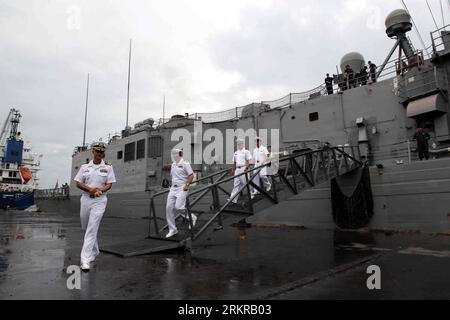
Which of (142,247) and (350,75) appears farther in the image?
(350,75)

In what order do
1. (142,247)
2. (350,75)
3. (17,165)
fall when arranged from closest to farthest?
(142,247), (350,75), (17,165)

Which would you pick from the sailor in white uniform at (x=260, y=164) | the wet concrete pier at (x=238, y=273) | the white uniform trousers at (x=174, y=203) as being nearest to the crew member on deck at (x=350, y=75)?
the sailor in white uniform at (x=260, y=164)

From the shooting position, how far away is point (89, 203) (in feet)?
15.1

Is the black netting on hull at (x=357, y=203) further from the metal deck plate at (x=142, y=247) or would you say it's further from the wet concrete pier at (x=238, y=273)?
the metal deck plate at (x=142, y=247)

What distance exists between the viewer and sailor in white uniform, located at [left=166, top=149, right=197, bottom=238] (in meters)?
6.55

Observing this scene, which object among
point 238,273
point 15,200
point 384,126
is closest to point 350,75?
point 384,126

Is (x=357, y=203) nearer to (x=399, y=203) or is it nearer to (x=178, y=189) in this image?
(x=399, y=203)

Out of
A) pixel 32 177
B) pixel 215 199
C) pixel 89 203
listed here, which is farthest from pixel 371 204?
pixel 32 177

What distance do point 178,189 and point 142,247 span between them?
1.31 metres

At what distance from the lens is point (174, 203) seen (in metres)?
6.67

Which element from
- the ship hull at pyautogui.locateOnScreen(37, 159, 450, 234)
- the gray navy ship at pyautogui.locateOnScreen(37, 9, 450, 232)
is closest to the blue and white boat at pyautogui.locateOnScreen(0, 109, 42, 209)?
the gray navy ship at pyautogui.locateOnScreen(37, 9, 450, 232)

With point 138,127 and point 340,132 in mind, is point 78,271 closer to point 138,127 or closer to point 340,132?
point 340,132

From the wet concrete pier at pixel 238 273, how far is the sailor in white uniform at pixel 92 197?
34 cm
